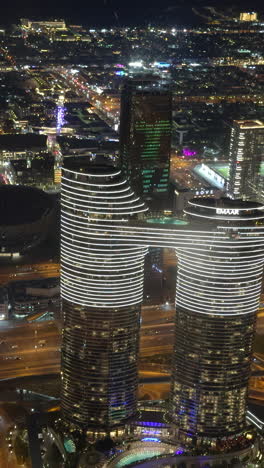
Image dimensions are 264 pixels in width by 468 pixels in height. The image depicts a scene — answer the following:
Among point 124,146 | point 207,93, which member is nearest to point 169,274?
point 124,146

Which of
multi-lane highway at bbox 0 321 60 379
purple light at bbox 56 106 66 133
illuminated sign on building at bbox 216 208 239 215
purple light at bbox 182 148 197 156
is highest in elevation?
illuminated sign on building at bbox 216 208 239 215

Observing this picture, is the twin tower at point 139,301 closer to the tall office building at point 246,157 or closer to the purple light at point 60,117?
the tall office building at point 246,157

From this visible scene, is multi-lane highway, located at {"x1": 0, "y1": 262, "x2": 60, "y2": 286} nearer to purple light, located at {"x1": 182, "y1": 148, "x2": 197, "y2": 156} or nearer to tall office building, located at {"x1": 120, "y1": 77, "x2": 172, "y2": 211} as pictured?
tall office building, located at {"x1": 120, "y1": 77, "x2": 172, "y2": 211}

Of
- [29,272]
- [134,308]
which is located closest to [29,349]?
[29,272]

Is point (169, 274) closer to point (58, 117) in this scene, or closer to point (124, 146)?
point (124, 146)

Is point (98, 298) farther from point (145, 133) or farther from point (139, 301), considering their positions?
point (145, 133)

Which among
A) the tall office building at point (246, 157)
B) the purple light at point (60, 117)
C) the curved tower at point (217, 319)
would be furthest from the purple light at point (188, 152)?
the curved tower at point (217, 319)

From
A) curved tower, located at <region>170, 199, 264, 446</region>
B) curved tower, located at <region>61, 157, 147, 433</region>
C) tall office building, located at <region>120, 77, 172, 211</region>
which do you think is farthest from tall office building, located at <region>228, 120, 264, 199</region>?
curved tower, located at <region>170, 199, 264, 446</region>
